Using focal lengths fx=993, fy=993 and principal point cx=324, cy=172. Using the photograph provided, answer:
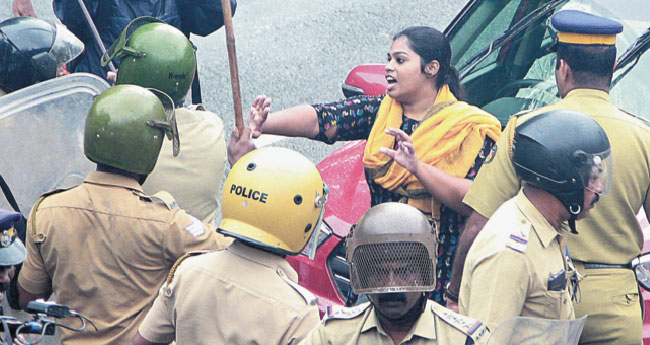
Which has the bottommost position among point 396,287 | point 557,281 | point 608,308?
point 608,308

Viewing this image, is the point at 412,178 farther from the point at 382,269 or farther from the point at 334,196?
the point at 382,269

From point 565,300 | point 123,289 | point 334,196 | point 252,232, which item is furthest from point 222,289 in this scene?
point 334,196

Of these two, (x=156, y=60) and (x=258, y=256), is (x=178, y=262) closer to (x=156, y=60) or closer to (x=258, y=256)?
(x=258, y=256)

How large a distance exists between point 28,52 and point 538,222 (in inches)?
92.4

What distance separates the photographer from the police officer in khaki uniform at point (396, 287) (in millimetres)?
2721

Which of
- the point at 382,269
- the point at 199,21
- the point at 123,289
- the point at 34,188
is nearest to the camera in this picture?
the point at 382,269

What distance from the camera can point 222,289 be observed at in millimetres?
3102

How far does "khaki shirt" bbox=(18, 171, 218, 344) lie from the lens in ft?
11.4


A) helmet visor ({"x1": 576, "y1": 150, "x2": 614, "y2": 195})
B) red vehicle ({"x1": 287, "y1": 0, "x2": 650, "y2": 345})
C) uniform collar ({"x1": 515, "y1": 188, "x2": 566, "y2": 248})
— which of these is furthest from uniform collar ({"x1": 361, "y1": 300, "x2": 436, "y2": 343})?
red vehicle ({"x1": 287, "y1": 0, "x2": 650, "y2": 345})

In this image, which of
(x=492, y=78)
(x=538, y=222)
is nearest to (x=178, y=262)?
(x=538, y=222)

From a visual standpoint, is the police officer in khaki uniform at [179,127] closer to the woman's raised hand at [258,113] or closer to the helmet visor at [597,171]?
the woman's raised hand at [258,113]

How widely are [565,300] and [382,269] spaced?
31.8 inches

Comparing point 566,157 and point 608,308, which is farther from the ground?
point 566,157

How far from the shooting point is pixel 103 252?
3.47m
